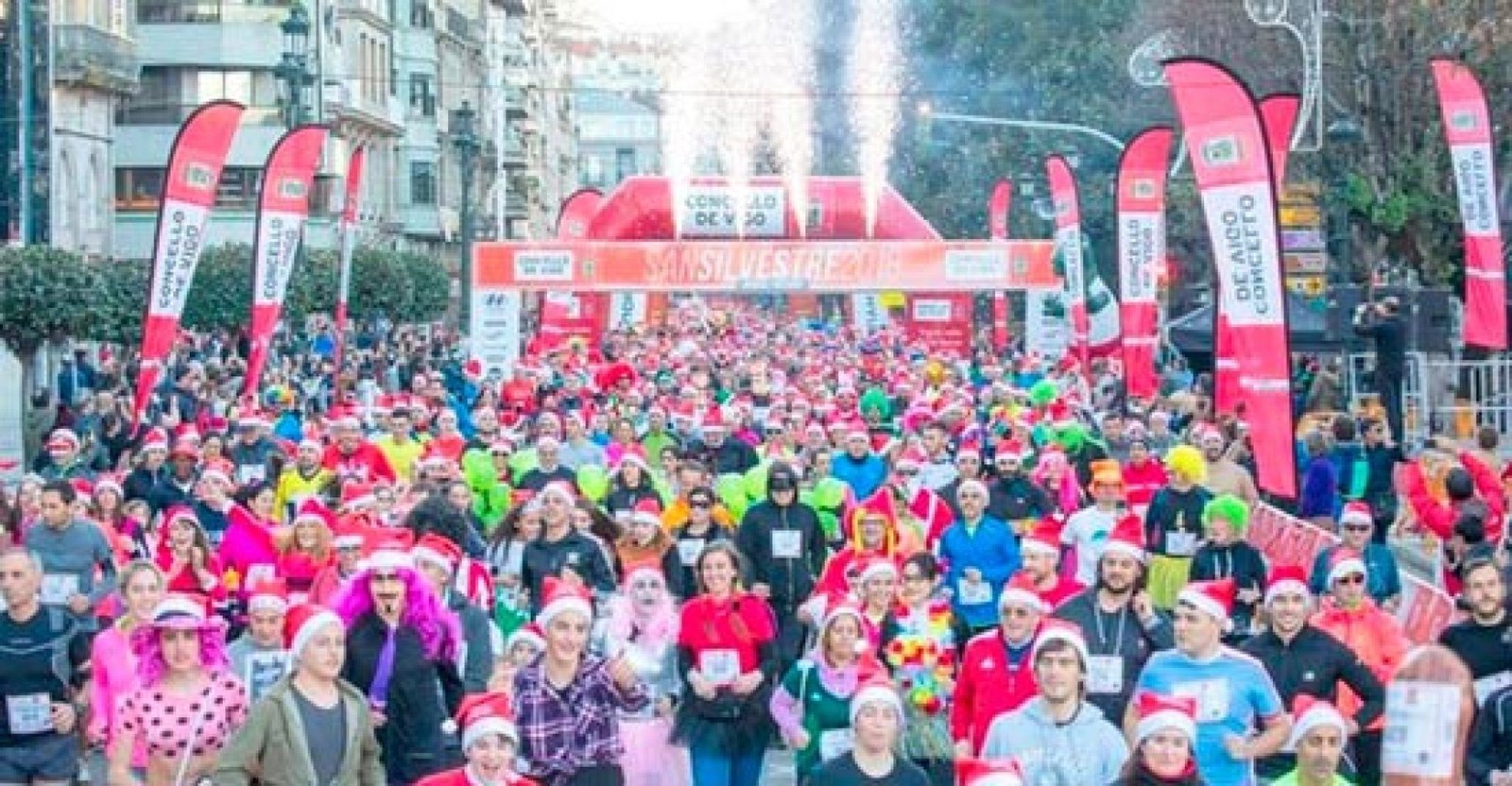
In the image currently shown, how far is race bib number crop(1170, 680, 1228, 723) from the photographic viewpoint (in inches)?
391

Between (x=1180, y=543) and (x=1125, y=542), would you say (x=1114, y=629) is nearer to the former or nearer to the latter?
(x=1125, y=542)

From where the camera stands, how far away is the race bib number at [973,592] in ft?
50.8

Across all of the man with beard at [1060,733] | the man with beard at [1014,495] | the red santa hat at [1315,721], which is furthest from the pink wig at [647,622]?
the man with beard at [1014,495]

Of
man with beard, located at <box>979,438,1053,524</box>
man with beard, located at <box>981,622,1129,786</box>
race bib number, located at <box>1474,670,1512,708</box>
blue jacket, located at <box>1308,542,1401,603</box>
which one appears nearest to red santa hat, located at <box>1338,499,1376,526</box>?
blue jacket, located at <box>1308,542,1401,603</box>

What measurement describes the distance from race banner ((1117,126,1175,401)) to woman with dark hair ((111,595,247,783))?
1867 cm

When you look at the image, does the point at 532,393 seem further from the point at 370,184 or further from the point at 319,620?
the point at 370,184

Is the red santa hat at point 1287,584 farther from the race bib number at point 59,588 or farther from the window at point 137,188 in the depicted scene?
the window at point 137,188

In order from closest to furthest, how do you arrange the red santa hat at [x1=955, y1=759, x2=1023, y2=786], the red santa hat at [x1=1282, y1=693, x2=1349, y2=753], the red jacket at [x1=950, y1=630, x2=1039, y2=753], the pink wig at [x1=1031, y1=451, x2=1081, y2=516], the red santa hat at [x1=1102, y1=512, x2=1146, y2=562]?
the red santa hat at [x1=955, y1=759, x2=1023, y2=786] → the red santa hat at [x1=1282, y1=693, x2=1349, y2=753] → the red jacket at [x1=950, y1=630, x2=1039, y2=753] → the red santa hat at [x1=1102, y1=512, x2=1146, y2=562] → the pink wig at [x1=1031, y1=451, x2=1081, y2=516]

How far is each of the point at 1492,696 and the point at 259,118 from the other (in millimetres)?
68478

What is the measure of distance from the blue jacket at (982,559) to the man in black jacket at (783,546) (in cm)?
68

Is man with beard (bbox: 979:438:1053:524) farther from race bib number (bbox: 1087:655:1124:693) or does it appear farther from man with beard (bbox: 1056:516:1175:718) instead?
race bib number (bbox: 1087:655:1124:693)

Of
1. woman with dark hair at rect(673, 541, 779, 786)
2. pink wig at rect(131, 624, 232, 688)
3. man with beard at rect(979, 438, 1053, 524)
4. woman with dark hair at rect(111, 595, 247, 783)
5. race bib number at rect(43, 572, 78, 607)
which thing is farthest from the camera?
man with beard at rect(979, 438, 1053, 524)

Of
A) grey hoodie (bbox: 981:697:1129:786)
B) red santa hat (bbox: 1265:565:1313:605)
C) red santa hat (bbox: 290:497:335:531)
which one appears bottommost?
grey hoodie (bbox: 981:697:1129:786)

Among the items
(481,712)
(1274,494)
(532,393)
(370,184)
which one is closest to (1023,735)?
(481,712)
